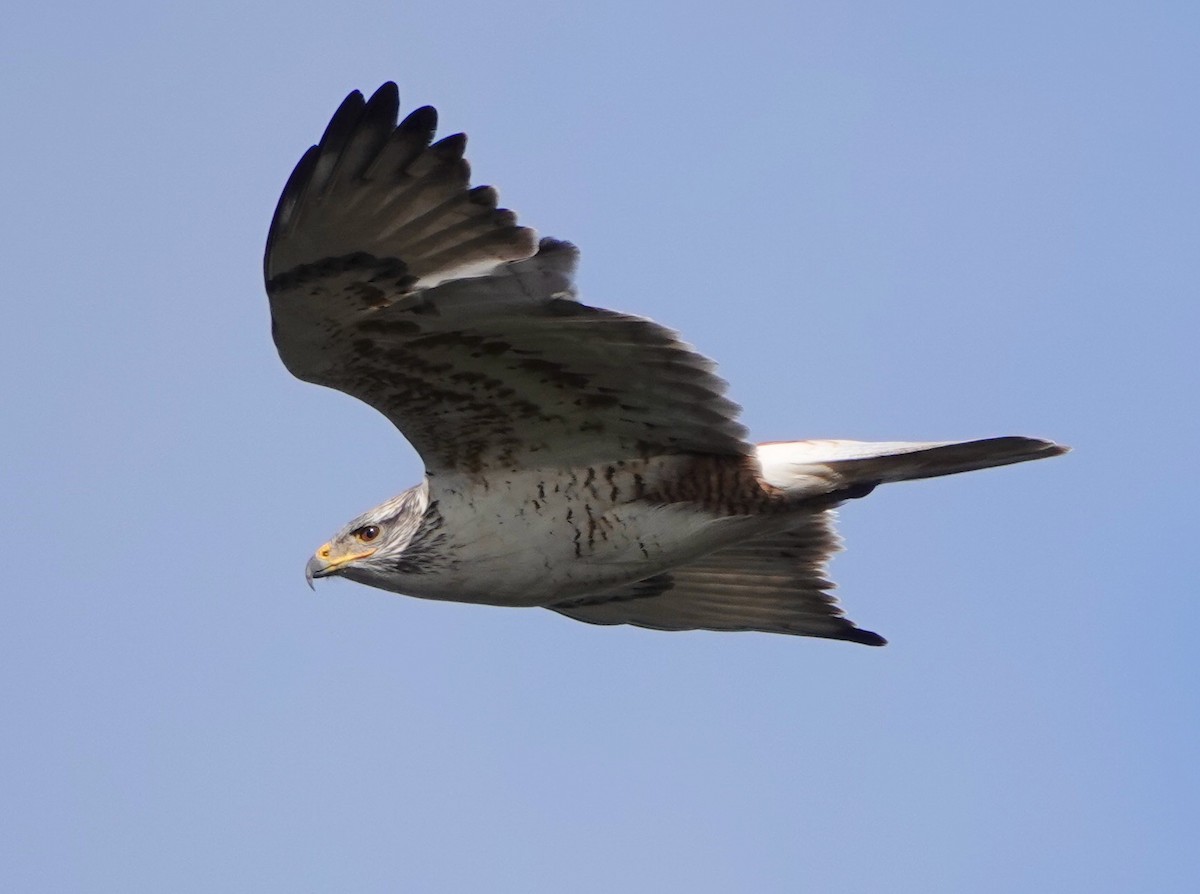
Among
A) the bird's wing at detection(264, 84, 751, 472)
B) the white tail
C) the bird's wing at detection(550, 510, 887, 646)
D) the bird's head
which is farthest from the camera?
the bird's wing at detection(550, 510, 887, 646)

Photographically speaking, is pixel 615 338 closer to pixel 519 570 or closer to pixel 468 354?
pixel 468 354

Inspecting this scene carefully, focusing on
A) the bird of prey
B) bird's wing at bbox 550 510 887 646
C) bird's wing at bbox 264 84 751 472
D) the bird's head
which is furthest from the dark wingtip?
the bird's head

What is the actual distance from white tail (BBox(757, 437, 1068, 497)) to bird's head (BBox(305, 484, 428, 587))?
4.80ft

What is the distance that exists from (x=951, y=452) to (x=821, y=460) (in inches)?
22.7

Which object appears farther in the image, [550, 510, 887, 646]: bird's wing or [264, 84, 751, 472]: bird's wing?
[550, 510, 887, 646]: bird's wing

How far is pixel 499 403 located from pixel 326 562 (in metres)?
1.08

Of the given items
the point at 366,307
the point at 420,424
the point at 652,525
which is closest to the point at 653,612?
the point at 652,525

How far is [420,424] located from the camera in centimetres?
739

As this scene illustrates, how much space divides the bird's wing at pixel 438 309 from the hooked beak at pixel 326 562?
65cm

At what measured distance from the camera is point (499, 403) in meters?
7.29

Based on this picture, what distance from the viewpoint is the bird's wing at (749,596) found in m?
8.59

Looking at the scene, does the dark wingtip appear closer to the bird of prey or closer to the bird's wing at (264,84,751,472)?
the bird of prey

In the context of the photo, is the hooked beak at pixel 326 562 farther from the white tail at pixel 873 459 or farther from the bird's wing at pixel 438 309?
the white tail at pixel 873 459

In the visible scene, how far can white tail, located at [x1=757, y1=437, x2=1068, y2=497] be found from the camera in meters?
7.14
